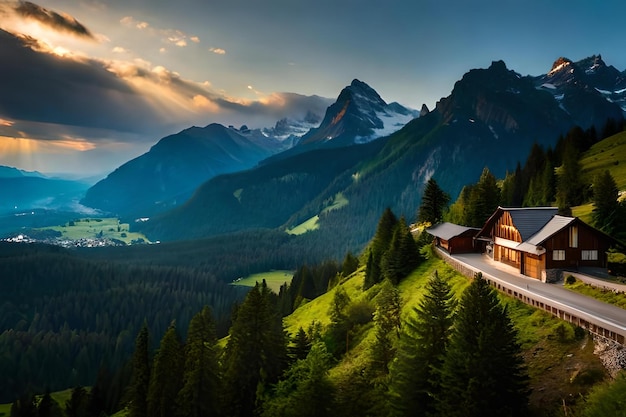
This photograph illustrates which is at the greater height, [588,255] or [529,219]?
[529,219]

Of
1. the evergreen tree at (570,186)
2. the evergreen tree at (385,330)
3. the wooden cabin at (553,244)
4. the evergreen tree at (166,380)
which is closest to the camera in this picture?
the evergreen tree at (385,330)

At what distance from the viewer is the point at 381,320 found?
4975 cm

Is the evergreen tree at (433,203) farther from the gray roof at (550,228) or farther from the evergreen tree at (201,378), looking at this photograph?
the evergreen tree at (201,378)

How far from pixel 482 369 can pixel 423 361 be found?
20.0 ft

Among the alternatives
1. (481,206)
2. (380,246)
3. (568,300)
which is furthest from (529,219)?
(380,246)

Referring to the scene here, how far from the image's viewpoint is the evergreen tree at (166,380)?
58.8 meters

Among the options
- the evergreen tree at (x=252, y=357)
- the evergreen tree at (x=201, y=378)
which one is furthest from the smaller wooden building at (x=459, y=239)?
the evergreen tree at (x=201, y=378)

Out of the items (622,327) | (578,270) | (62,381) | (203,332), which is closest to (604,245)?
(578,270)

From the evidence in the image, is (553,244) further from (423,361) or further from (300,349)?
(300,349)

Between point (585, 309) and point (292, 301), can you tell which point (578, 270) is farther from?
point (292, 301)

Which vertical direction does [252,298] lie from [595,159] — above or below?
below

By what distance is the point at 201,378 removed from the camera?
179ft

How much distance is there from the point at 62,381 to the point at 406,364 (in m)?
189

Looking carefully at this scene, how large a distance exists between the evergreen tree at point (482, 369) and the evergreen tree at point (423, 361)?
181 centimetres
